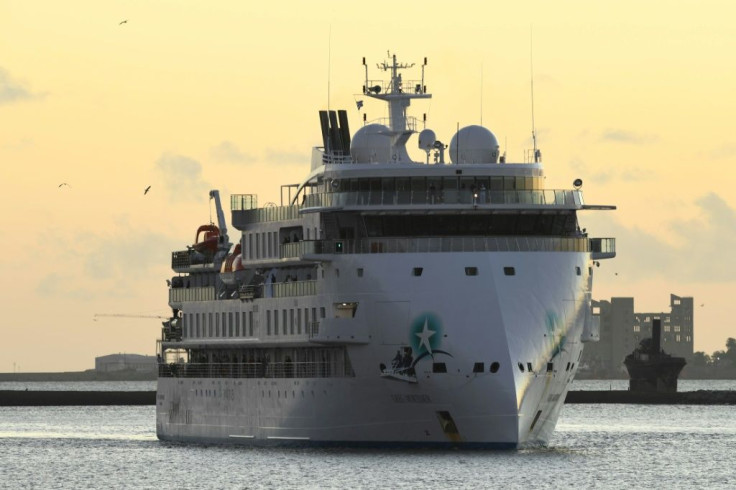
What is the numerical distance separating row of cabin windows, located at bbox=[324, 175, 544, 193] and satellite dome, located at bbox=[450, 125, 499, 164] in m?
Result: 3.61

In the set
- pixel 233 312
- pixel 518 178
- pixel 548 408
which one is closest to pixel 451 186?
pixel 518 178

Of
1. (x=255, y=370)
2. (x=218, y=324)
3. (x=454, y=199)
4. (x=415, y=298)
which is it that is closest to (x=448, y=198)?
(x=454, y=199)

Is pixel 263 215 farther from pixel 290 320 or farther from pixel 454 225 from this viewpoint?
pixel 454 225

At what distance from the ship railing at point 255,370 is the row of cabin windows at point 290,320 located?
1428 millimetres

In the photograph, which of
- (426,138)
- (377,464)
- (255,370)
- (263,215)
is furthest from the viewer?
(263,215)

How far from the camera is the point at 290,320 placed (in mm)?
97000

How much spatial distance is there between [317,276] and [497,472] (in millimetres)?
14500

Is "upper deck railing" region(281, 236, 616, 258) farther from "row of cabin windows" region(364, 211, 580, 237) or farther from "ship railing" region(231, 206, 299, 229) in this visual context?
"ship railing" region(231, 206, 299, 229)

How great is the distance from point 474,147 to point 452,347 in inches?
465

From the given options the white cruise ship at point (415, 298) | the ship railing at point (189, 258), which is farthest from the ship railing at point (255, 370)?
the ship railing at point (189, 258)

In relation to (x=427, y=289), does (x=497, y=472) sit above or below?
below

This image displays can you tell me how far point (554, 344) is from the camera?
90.4 m

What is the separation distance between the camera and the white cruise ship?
87938 mm

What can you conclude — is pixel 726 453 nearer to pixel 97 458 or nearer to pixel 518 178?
pixel 518 178
